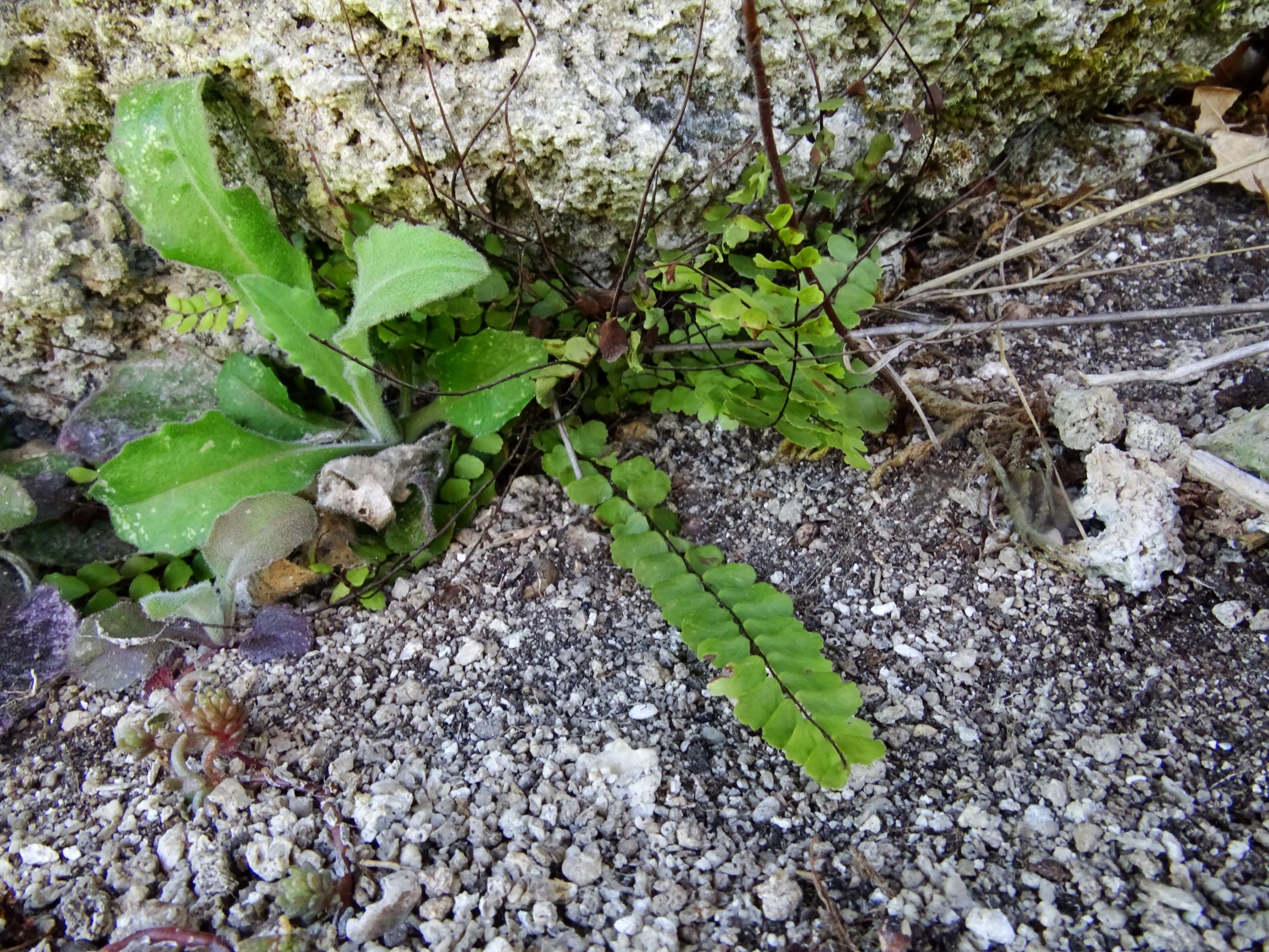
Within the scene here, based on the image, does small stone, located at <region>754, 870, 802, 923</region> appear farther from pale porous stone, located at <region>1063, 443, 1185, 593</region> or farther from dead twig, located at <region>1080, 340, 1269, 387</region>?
Result: dead twig, located at <region>1080, 340, 1269, 387</region>

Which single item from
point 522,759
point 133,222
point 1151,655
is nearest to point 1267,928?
point 1151,655

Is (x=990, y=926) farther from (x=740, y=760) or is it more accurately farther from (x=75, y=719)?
(x=75, y=719)

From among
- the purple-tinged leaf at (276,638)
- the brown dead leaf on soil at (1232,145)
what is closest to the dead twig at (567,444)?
the purple-tinged leaf at (276,638)

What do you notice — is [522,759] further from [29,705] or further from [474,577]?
[29,705]

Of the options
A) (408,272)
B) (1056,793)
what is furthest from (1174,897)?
(408,272)

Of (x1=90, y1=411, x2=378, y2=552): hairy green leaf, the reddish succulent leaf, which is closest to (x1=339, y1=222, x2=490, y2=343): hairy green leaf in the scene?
the reddish succulent leaf

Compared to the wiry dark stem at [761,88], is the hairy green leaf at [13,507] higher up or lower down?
lower down

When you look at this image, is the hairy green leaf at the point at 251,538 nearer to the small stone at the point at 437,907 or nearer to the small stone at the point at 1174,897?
the small stone at the point at 437,907

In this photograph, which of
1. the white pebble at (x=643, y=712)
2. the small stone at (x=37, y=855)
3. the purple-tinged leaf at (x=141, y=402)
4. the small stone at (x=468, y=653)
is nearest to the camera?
the small stone at (x=37, y=855)

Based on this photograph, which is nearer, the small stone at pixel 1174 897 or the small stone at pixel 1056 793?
the small stone at pixel 1174 897
